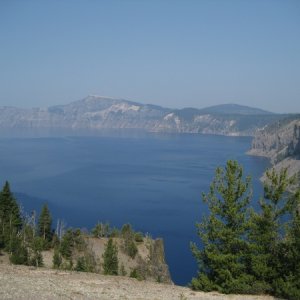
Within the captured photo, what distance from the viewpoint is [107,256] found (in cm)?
4988

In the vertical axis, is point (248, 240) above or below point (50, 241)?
above

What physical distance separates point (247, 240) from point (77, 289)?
33.0 ft

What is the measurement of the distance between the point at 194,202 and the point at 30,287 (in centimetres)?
12247

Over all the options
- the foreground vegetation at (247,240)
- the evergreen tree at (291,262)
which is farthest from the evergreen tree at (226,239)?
the evergreen tree at (291,262)

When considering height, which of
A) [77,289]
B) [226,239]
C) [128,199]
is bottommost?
[128,199]

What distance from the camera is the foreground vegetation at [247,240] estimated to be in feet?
79.7

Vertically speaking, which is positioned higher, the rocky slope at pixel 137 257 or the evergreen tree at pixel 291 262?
the evergreen tree at pixel 291 262

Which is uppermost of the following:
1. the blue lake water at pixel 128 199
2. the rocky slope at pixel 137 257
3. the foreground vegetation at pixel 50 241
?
the foreground vegetation at pixel 50 241

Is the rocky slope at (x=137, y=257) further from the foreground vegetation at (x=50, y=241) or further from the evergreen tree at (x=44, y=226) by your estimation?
the evergreen tree at (x=44, y=226)

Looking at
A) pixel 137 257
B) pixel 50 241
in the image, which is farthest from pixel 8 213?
pixel 137 257

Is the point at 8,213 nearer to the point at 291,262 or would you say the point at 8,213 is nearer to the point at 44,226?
the point at 44,226

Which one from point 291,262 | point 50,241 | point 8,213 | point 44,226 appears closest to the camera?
point 291,262

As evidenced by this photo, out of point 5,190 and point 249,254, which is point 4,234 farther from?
point 249,254

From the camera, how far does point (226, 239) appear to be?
83.3ft
